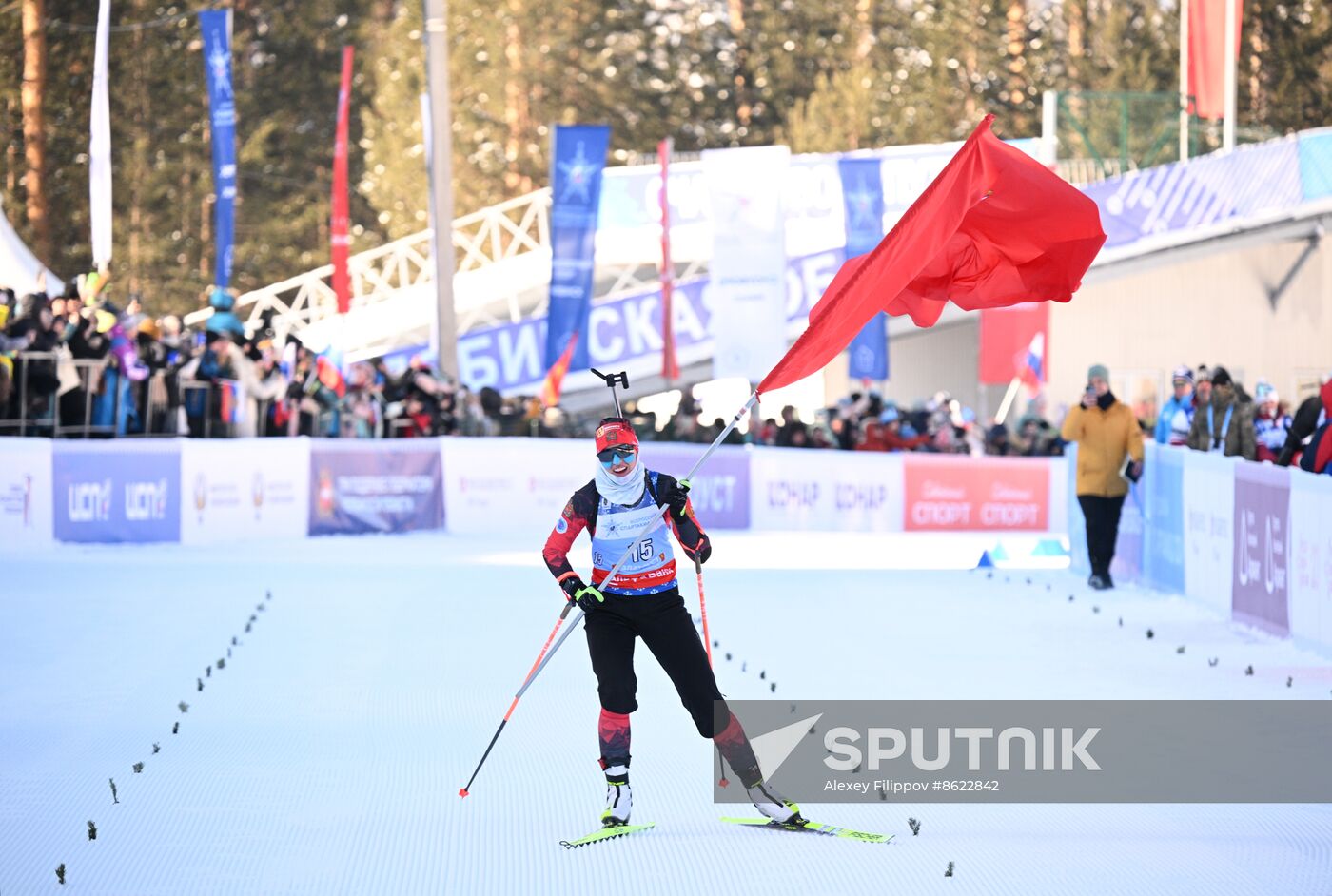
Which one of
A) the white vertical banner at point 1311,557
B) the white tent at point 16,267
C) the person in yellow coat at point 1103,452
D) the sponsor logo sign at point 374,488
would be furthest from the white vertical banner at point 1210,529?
the white tent at point 16,267

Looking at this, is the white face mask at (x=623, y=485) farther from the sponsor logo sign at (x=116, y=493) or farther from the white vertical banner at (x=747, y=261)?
the white vertical banner at (x=747, y=261)

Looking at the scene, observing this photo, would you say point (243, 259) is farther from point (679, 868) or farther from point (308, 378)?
point (679, 868)

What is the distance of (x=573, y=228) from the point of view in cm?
2639

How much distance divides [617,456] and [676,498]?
0.30m

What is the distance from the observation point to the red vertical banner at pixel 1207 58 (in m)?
33.8

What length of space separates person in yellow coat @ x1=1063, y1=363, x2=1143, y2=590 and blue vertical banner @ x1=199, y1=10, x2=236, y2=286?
13.9 m

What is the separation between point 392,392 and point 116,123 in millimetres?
27839

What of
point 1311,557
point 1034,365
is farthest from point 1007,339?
point 1311,557

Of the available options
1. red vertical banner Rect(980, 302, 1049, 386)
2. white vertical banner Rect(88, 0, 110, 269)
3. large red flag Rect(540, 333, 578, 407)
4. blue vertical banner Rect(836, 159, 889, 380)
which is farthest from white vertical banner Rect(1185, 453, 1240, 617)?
red vertical banner Rect(980, 302, 1049, 386)

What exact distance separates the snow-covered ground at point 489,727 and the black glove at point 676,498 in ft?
4.15

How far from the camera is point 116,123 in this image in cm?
5044

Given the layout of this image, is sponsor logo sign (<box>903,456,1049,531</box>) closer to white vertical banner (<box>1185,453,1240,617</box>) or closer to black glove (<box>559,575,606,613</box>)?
white vertical banner (<box>1185,453,1240,617</box>)

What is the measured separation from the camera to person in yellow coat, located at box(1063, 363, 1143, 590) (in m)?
17.2

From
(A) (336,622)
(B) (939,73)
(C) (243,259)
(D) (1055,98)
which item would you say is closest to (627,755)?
(A) (336,622)
